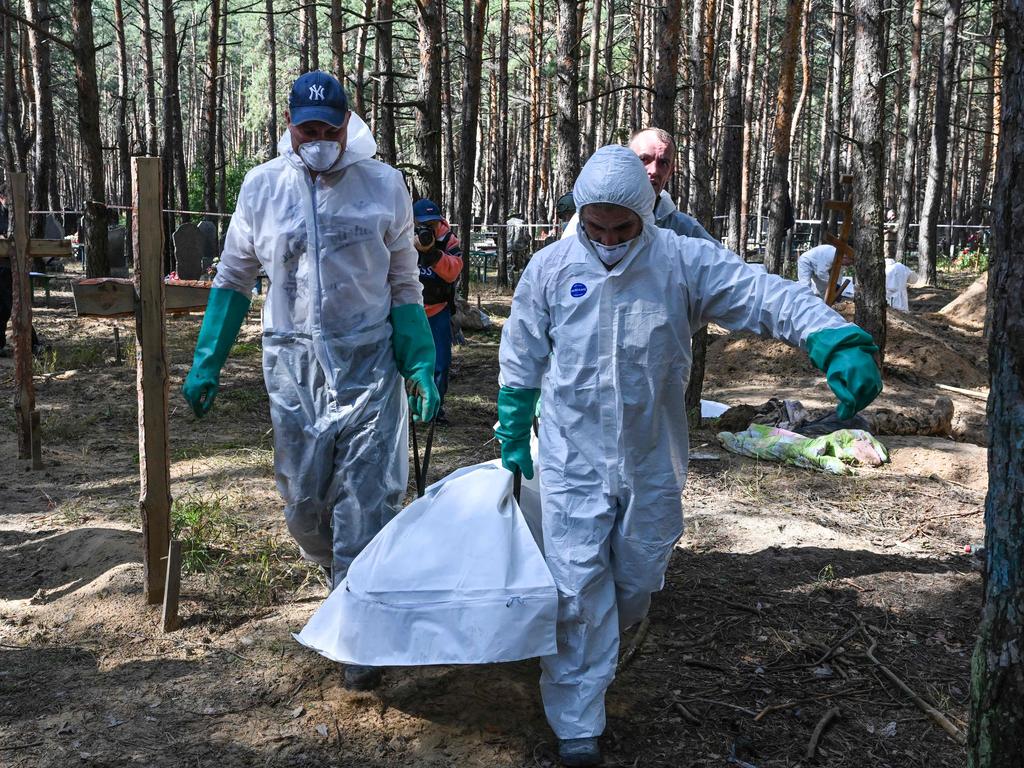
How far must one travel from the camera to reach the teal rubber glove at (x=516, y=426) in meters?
3.28

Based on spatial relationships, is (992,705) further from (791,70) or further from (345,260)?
(791,70)

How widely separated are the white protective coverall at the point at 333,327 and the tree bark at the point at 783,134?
47.4ft

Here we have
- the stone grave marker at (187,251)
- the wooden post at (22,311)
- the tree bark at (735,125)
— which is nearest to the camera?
the wooden post at (22,311)

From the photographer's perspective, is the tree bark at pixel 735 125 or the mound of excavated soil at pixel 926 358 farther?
the tree bark at pixel 735 125

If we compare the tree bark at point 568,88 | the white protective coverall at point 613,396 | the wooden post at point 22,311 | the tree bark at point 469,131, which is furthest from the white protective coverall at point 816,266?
the white protective coverall at point 613,396

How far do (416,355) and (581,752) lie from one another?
55.9 inches

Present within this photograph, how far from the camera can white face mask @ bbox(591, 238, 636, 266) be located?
304 centimetres

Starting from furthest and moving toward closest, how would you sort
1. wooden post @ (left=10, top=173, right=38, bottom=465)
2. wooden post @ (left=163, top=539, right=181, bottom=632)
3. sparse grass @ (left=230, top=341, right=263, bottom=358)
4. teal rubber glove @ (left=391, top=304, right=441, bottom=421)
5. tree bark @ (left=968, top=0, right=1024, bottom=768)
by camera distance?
sparse grass @ (left=230, top=341, right=263, bottom=358) < wooden post @ (left=10, top=173, right=38, bottom=465) < wooden post @ (left=163, top=539, right=181, bottom=632) < teal rubber glove @ (left=391, top=304, right=441, bottom=421) < tree bark @ (left=968, top=0, right=1024, bottom=768)

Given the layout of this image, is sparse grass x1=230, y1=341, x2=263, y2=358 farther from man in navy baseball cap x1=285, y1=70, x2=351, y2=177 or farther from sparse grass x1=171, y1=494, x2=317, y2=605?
man in navy baseball cap x1=285, y1=70, x2=351, y2=177

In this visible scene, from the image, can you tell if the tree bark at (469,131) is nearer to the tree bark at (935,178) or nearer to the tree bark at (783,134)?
the tree bark at (783,134)

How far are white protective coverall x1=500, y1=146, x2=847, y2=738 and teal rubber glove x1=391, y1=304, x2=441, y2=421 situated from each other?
55cm

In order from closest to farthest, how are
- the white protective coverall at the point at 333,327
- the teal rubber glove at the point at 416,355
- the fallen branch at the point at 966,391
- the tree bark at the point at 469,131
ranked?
the white protective coverall at the point at 333,327 → the teal rubber glove at the point at 416,355 → the fallen branch at the point at 966,391 → the tree bark at the point at 469,131

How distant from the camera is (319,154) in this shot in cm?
335

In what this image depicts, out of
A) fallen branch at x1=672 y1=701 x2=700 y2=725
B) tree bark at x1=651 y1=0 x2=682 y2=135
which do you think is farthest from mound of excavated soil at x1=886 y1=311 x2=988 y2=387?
fallen branch at x1=672 y1=701 x2=700 y2=725
